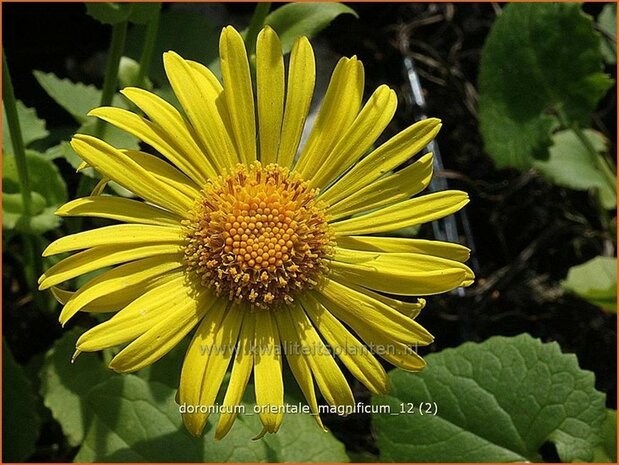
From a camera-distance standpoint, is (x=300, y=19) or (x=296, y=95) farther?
(x=300, y=19)

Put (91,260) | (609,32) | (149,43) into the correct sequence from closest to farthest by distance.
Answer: (91,260) < (149,43) < (609,32)

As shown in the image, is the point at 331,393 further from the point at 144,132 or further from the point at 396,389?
the point at 144,132

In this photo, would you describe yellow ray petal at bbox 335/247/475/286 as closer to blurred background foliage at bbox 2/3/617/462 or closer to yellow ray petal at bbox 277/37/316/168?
yellow ray petal at bbox 277/37/316/168

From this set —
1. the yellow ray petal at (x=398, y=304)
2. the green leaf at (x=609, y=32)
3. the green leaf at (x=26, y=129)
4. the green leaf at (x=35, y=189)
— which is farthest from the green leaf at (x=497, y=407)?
the green leaf at (x=609, y=32)

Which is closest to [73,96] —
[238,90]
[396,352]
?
[238,90]

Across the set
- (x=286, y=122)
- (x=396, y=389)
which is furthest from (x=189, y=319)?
(x=396, y=389)

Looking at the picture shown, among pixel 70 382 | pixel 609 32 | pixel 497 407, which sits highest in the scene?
pixel 609 32

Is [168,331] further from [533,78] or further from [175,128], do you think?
[533,78]
